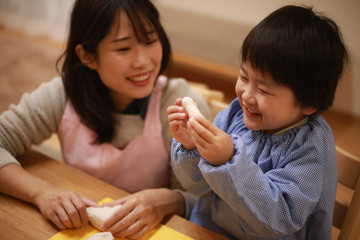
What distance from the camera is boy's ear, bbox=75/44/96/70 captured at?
1.04 m

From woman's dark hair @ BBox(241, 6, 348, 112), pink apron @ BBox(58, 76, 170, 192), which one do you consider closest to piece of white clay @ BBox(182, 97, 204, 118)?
woman's dark hair @ BBox(241, 6, 348, 112)

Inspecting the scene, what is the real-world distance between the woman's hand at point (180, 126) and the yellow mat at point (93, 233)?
0.71 feet

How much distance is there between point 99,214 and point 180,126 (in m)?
0.30

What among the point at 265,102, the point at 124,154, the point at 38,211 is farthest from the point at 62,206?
the point at 265,102

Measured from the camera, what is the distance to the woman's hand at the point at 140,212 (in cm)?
74

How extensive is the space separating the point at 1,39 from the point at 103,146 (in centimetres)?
268

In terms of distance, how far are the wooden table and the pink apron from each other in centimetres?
11

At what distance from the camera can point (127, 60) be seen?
982mm

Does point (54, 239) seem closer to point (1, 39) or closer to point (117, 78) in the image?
point (117, 78)

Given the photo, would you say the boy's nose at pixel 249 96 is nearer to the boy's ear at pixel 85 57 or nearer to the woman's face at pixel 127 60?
the woman's face at pixel 127 60

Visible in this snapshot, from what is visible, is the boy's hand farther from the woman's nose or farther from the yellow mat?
the woman's nose

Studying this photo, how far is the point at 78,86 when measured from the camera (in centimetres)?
110

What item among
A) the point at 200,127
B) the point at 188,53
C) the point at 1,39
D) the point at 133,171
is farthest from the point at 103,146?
the point at 1,39

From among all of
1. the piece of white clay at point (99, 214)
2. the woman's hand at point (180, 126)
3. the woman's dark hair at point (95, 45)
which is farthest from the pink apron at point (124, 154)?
the woman's hand at point (180, 126)
